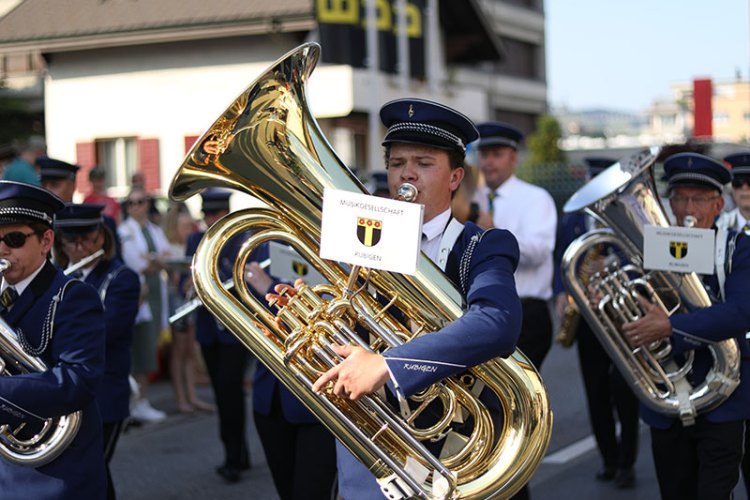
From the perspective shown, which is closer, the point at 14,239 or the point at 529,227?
the point at 14,239

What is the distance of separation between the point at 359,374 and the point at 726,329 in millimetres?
2294

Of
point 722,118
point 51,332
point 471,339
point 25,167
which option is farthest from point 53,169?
point 722,118

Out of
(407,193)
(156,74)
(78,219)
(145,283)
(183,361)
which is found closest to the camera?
(407,193)

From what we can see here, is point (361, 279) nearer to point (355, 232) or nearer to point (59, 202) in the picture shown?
point (355, 232)

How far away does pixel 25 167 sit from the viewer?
29.5ft

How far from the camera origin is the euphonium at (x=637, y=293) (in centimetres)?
477

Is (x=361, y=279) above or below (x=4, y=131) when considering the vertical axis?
below

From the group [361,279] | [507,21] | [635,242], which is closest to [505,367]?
[361,279]

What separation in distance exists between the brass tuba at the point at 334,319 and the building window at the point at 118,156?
21.6 meters

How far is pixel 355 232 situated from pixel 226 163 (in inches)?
22.3

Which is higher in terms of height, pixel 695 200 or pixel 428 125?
pixel 428 125

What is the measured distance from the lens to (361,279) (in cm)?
317

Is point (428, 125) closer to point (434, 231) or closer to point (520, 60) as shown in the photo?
point (434, 231)

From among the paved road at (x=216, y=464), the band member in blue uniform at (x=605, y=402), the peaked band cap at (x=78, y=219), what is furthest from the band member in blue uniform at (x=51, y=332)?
the band member in blue uniform at (x=605, y=402)
